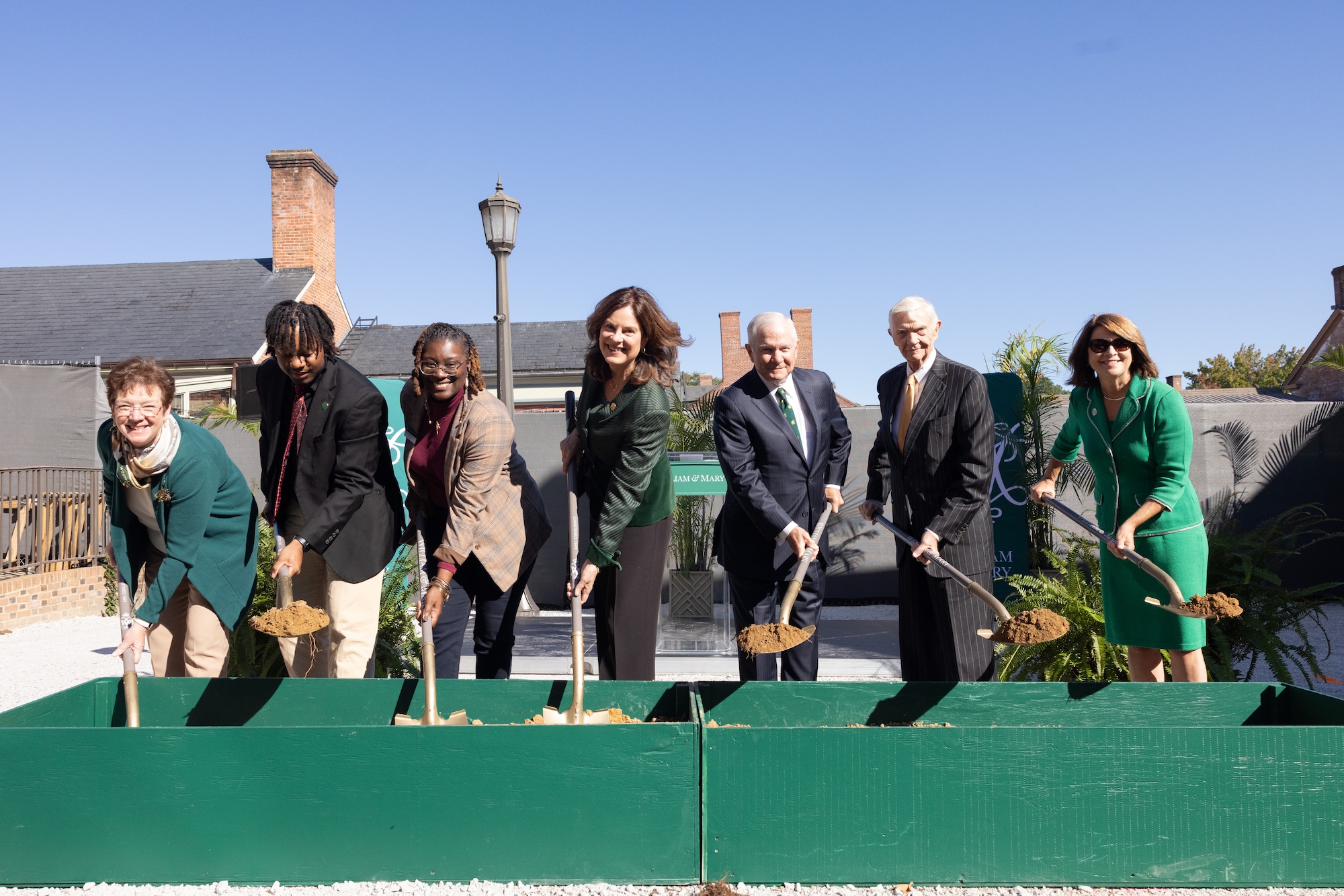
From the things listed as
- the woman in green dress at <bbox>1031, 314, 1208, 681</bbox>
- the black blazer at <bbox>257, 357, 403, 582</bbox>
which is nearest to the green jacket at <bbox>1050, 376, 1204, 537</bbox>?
the woman in green dress at <bbox>1031, 314, 1208, 681</bbox>

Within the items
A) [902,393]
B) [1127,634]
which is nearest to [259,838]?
[902,393]

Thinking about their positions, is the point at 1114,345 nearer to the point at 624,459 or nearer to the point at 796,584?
the point at 796,584

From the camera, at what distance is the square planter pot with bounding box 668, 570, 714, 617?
24.6ft

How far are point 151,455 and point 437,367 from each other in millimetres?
949

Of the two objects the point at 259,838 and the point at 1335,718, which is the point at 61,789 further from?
the point at 1335,718

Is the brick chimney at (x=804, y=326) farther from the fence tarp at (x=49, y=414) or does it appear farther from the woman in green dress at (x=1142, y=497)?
the woman in green dress at (x=1142, y=497)

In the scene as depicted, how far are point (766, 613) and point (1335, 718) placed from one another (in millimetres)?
1770

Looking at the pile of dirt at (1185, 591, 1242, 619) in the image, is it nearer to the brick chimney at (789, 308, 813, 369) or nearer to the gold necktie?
the gold necktie

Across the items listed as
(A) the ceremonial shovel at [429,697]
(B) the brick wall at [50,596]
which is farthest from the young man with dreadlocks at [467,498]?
(B) the brick wall at [50,596]

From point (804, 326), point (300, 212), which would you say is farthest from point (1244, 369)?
point (300, 212)

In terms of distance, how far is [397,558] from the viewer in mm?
5816

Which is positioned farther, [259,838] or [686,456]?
Answer: [686,456]

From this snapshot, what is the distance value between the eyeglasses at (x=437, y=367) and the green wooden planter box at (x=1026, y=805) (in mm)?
1693

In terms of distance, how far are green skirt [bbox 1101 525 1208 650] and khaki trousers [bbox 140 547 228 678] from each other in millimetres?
3176
